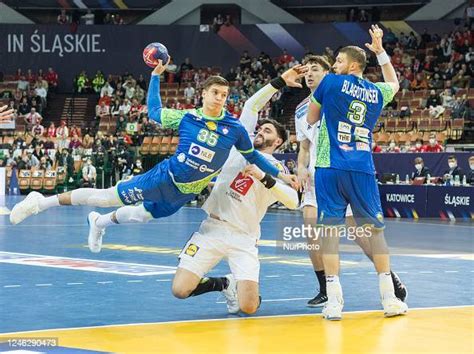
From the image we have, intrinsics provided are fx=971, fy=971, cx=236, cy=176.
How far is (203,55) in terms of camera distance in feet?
147

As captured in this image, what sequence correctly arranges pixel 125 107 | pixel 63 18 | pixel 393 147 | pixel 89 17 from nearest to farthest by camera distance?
pixel 393 147 < pixel 125 107 < pixel 63 18 < pixel 89 17

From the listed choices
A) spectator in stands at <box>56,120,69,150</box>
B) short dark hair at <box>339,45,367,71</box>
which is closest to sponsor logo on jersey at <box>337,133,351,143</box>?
short dark hair at <box>339,45,367,71</box>

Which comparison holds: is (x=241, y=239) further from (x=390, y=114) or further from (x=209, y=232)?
(x=390, y=114)

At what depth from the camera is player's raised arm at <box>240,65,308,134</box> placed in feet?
27.8

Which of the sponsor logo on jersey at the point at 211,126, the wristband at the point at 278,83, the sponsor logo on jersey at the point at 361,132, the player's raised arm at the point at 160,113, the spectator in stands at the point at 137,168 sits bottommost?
the spectator in stands at the point at 137,168

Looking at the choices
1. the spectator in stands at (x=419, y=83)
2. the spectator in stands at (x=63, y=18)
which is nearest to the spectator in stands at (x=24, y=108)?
the spectator in stands at (x=63, y=18)

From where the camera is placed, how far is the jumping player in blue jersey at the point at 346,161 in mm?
8047

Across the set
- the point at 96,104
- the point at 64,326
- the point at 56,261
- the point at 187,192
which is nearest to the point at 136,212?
the point at 187,192

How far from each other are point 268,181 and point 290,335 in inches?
59.5

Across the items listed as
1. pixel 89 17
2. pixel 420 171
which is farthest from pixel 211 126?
pixel 89 17

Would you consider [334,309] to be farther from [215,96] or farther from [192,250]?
[215,96]

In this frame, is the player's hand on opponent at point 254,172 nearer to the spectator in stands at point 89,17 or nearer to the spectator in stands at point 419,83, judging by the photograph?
the spectator in stands at point 419,83

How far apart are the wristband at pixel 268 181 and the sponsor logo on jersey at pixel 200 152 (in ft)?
1.58

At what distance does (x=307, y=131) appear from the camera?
898 centimetres
